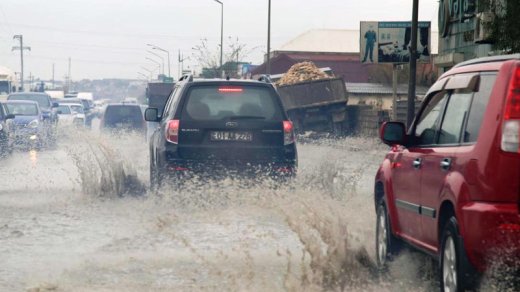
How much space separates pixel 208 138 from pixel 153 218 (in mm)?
1421

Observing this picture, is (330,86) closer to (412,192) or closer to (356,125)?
(356,125)

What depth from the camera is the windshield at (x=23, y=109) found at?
116 ft

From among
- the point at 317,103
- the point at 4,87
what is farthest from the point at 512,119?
the point at 4,87

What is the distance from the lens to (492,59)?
6.89 meters

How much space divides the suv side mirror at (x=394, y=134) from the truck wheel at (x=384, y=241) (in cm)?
81

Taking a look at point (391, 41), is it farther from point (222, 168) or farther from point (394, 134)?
point (394, 134)

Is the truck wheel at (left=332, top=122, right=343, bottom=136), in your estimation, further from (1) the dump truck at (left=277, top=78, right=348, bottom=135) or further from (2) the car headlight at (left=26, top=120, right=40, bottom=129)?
(2) the car headlight at (left=26, top=120, right=40, bottom=129)

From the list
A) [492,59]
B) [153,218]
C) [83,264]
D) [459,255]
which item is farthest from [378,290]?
[153,218]

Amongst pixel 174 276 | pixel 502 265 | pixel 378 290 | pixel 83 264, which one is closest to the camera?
pixel 502 265

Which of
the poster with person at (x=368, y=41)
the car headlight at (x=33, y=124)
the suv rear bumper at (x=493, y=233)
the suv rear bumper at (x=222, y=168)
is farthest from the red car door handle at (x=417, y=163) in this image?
the poster with person at (x=368, y=41)

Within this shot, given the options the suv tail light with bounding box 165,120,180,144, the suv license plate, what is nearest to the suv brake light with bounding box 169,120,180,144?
the suv tail light with bounding box 165,120,180,144

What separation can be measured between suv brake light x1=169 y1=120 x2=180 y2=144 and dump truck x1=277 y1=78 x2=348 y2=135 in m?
27.6

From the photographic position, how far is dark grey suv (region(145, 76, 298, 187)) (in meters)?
13.8

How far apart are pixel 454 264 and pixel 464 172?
1.85 ft
